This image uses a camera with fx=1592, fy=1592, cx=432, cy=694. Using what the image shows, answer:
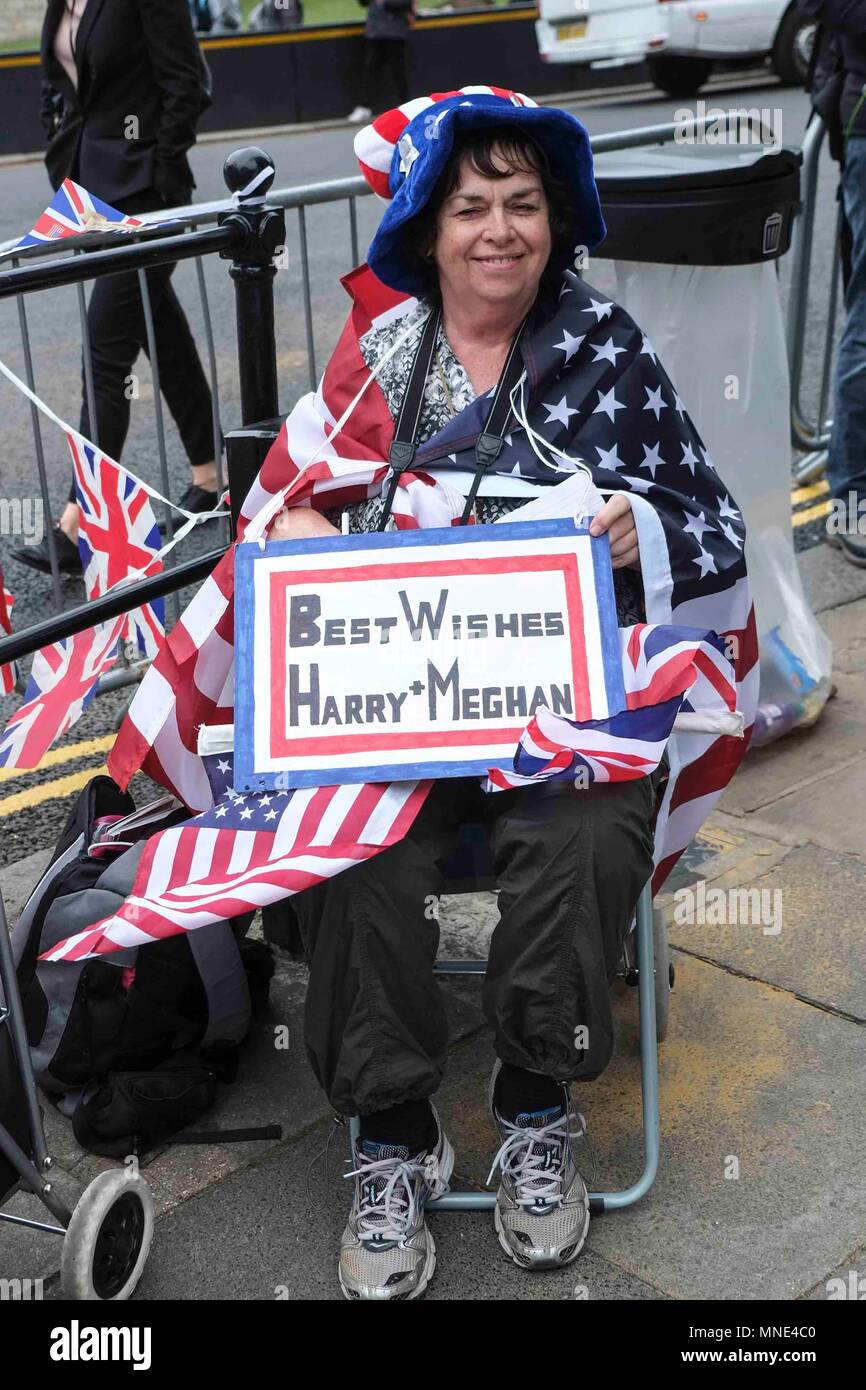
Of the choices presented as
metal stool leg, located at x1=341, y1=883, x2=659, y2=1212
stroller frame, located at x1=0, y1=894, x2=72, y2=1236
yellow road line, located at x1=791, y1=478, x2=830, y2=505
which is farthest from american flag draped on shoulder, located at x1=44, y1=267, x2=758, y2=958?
yellow road line, located at x1=791, y1=478, x2=830, y2=505

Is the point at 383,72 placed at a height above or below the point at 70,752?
below

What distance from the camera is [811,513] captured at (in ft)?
18.5

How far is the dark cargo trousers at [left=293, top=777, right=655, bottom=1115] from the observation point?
7.77 ft

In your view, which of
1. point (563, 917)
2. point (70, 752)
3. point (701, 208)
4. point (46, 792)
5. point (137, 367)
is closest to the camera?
point (563, 917)

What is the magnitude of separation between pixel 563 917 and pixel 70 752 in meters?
2.26

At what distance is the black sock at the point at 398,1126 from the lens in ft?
8.14

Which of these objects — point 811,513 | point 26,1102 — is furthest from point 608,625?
point 811,513

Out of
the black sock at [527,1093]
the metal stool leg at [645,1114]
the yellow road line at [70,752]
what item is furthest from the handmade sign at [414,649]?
the yellow road line at [70,752]

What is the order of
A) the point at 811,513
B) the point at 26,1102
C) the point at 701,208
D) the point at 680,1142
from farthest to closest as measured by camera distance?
the point at 811,513 → the point at 701,208 → the point at 680,1142 → the point at 26,1102

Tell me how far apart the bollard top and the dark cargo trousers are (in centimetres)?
151

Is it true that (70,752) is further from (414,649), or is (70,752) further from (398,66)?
(398,66)

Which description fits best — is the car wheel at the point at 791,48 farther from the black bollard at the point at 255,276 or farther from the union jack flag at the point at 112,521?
the union jack flag at the point at 112,521

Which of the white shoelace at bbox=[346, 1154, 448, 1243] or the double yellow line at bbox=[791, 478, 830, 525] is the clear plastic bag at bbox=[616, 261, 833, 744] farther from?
the white shoelace at bbox=[346, 1154, 448, 1243]

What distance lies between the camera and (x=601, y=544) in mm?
2594
